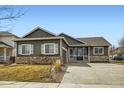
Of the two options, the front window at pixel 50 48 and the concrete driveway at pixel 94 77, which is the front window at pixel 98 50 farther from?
the concrete driveway at pixel 94 77

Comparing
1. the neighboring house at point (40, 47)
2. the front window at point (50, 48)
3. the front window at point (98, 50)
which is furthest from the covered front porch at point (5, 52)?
the front window at point (98, 50)

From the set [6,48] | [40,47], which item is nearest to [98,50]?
[40,47]

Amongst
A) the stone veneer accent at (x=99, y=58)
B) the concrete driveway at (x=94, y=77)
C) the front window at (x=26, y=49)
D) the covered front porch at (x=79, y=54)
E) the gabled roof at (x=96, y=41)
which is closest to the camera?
the concrete driveway at (x=94, y=77)

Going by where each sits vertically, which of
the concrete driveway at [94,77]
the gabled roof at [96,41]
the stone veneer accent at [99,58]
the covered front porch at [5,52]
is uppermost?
the gabled roof at [96,41]

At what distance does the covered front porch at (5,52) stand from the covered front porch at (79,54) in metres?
9.50

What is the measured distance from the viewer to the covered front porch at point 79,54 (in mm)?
39031

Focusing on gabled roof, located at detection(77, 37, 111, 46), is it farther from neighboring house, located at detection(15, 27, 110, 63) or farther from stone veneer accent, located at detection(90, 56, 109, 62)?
neighboring house, located at detection(15, 27, 110, 63)

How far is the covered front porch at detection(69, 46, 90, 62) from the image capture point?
3903cm
